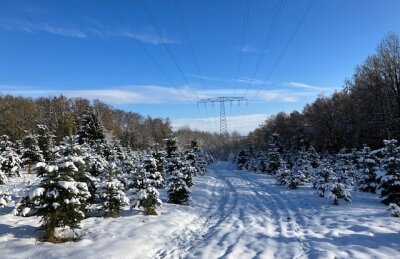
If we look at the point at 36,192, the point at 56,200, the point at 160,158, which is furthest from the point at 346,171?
the point at 36,192

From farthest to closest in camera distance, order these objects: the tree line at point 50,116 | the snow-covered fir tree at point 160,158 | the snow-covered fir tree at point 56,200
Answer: the tree line at point 50,116 < the snow-covered fir tree at point 160,158 < the snow-covered fir tree at point 56,200

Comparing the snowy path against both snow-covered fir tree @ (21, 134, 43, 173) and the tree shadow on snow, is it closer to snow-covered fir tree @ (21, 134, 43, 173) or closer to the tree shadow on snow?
the tree shadow on snow

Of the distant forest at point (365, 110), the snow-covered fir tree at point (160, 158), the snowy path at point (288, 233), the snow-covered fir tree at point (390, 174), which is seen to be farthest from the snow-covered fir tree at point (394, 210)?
the distant forest at point (365, 110)

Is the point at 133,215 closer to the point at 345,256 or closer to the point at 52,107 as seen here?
the point at 345,256

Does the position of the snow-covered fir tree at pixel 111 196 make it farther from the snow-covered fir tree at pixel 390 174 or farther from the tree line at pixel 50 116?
the tree line at pixel 50 116

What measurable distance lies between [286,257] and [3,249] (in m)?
7.27

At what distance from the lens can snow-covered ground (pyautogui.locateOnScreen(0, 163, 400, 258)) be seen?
9.13 m

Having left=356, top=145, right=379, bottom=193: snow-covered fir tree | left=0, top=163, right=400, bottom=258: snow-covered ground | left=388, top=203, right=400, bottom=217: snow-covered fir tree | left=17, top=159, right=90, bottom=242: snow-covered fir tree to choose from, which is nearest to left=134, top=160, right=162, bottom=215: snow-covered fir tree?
left=0, top=163, right=400, bottom=258: snow-covered ground

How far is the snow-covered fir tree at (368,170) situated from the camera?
2004cm

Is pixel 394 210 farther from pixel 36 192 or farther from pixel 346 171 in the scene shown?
pixel 346 171

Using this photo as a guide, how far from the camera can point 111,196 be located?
46.4 feet

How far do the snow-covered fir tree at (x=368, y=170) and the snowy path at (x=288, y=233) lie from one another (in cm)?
253

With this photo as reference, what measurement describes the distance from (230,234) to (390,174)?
8.14m

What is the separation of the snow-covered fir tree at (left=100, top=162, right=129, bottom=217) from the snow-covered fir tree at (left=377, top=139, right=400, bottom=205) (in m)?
11.0
